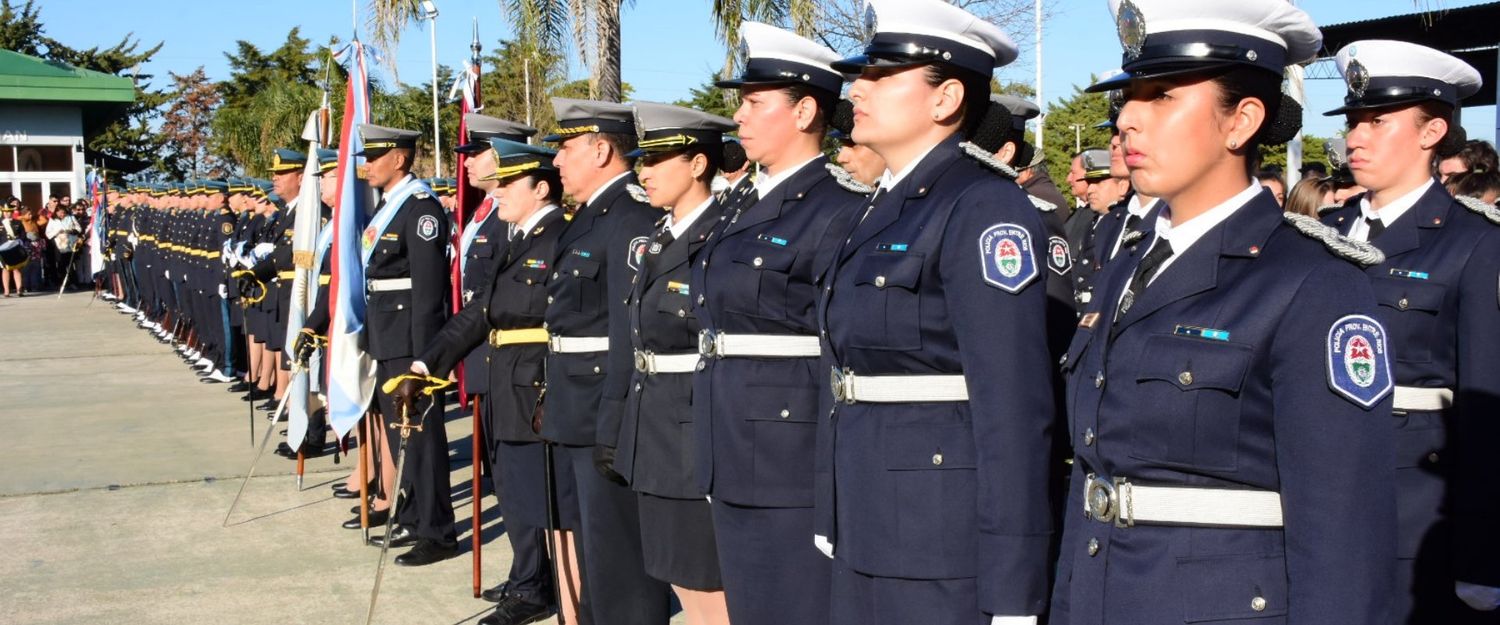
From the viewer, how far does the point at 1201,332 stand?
2129 millimetres

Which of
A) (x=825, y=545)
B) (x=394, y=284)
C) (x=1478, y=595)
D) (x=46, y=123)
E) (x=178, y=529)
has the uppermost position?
(x=46, y=123)

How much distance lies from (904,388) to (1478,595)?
5.88 feet

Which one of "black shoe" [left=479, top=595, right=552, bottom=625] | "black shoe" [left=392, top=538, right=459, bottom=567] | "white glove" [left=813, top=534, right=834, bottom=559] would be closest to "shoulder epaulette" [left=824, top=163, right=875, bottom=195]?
"white glove" [left=813, top=534, right=834, bottom=559]

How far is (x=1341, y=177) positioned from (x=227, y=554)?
18.0ft

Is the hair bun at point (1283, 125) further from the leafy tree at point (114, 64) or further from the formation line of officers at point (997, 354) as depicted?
the leafy tree at point (114, 64)

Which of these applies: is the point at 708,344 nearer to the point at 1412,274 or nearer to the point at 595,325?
the point at 595,325

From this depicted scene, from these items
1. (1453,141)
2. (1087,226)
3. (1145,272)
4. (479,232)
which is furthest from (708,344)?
(1087,226)

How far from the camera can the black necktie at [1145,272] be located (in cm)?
228

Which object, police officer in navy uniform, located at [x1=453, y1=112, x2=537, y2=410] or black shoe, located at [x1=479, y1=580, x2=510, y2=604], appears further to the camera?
police officer in navy uniform, located at [x1=453, y1=112, x2=537, y2=410]

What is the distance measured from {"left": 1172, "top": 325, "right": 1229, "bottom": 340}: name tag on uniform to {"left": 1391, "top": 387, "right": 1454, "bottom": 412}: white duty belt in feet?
5.85

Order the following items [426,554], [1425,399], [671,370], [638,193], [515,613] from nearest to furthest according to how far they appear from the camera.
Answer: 1. [1425,399]
2. [671,370]
3. [638,193]
4. [515,613]
5. [426,554]

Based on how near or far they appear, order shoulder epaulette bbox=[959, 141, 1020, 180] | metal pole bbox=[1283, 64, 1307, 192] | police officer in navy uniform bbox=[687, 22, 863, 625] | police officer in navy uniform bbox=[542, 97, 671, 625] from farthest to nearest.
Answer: metal pole bbox=[1283, 64, 1307, 192]
police officer in navy uniform bbox=[542, 97, 671, 625]
police officer in navy uniform bbox=[687, 22, 863, 625]
shoulder epaulette bbox=[959, 141, 1020, 180]

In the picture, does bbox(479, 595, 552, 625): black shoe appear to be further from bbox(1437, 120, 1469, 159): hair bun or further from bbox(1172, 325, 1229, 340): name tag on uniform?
bbox(1172, 325, 1229, 340): name tag on uniform

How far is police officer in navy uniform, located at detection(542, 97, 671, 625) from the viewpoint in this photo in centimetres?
465
